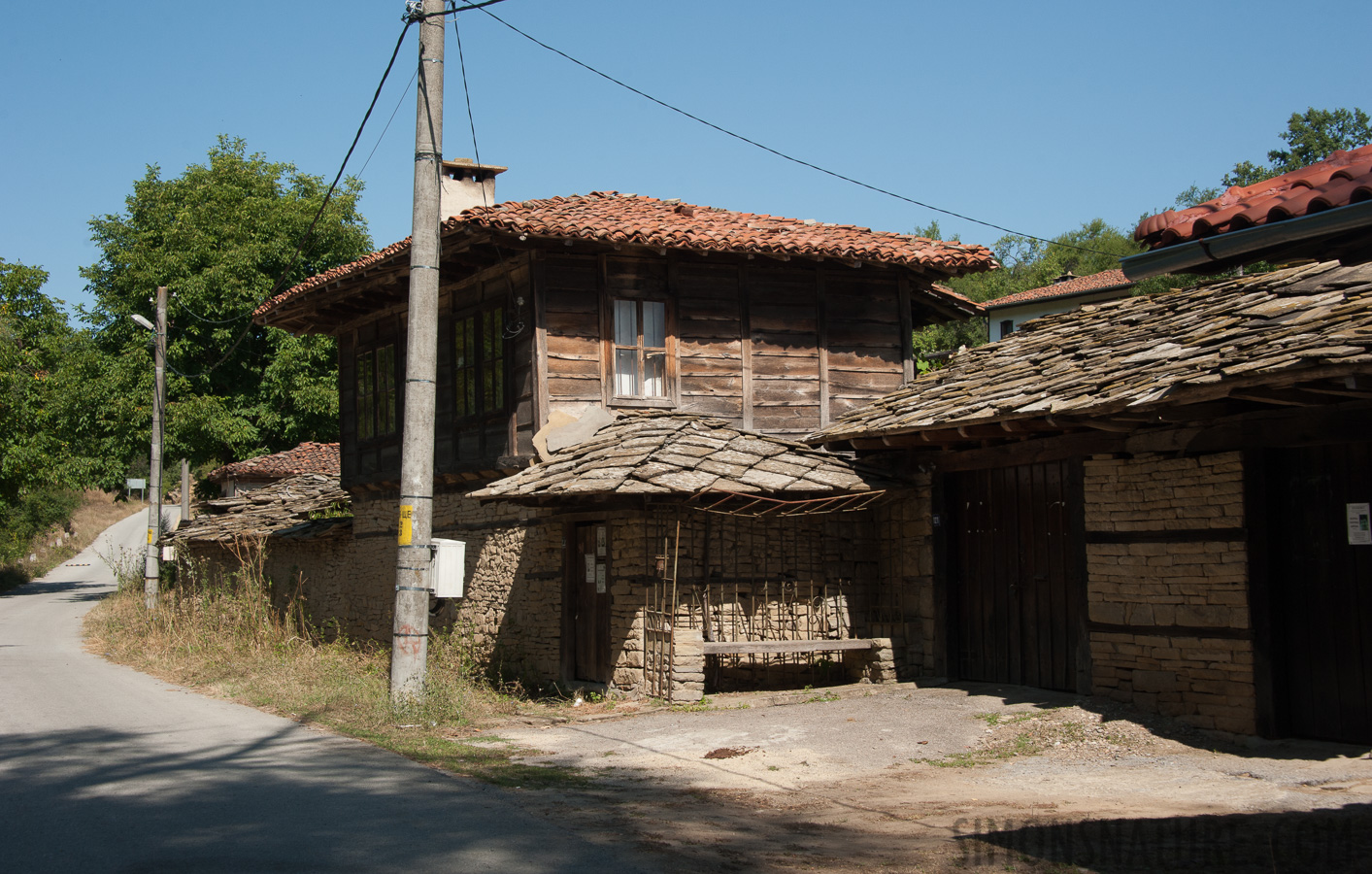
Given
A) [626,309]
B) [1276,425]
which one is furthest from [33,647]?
[1276,425]

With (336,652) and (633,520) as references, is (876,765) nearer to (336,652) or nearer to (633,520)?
(633,520)

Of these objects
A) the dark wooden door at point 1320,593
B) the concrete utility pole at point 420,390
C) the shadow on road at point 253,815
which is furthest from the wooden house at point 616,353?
the shadow on road at point 253,815

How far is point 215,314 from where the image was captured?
1122 inches

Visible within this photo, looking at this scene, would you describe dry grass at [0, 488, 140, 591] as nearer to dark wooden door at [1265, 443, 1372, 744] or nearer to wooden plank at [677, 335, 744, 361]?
wooden plank at [677, 335, 744, 361]

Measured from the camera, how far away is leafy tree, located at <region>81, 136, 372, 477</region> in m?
28.2

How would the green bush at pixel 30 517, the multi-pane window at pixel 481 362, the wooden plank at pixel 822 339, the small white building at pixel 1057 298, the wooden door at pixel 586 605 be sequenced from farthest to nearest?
1. the small white building at pixel 1057 298
2. the green bush at pixel 30 517
3. the wooden plank at pixel 822 339
4. the multi-pane window at pixel 481 362
5. the wooden door at pixel 586 605

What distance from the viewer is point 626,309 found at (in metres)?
13.8

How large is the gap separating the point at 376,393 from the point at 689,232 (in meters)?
6.81

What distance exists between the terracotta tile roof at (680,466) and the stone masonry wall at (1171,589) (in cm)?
302

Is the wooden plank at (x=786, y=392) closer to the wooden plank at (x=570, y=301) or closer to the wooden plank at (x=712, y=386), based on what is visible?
the wooden plank at (x=712, y=386)

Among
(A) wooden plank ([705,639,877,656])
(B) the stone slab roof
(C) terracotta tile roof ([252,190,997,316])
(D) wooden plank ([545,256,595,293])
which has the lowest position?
(A) wooden plank ([705,639,877,656])

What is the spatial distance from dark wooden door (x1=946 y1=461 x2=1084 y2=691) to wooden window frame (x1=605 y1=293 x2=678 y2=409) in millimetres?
3757

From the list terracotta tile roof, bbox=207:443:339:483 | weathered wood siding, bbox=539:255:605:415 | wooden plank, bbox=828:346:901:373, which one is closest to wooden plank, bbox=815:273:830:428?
wooden plank, bbox=828:346:901:373

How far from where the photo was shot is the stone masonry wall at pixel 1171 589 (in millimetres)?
8742
